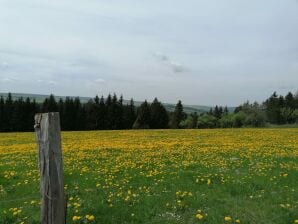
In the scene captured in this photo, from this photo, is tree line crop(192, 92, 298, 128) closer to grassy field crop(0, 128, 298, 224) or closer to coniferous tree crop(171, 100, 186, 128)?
coniferous tree crop(171, 100, 186, 128)

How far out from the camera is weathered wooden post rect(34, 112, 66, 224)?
19.6ft

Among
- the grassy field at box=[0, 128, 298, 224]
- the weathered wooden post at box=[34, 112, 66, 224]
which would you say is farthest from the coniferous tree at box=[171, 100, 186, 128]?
the weathered wooden post at box=[34, 112, 66, 224]

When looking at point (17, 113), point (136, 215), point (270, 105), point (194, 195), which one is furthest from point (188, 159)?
point (270, 105)

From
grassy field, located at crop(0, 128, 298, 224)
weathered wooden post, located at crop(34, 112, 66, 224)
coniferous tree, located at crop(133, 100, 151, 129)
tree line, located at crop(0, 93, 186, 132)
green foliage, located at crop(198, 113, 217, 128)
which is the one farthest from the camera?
green foliage, located at crop(198, 113, 217, 128)

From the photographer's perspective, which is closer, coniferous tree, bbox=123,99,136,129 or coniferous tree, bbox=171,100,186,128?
coniferous tree, bbox=123,99,136,129

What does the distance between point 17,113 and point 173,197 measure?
308ft

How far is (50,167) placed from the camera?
19.9ft

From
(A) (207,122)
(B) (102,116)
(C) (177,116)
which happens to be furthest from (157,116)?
(A) (207,122)

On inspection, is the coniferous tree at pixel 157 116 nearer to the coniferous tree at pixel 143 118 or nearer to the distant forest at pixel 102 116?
the distant forest at pixel 102 116

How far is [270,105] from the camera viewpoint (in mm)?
139625

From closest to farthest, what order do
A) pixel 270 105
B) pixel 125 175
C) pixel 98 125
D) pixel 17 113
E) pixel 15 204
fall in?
pixel 15 204 < pixel 125 175 < pixel 17 113 < pixel 98 125 < pixel 270 105

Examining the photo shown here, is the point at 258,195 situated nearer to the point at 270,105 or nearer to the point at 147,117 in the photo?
the point at 147,117

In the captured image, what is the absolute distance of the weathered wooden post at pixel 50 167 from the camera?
5969mm

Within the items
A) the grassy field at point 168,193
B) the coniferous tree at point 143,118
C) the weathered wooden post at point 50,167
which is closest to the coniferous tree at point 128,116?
the coniferous tree at point 143,118
